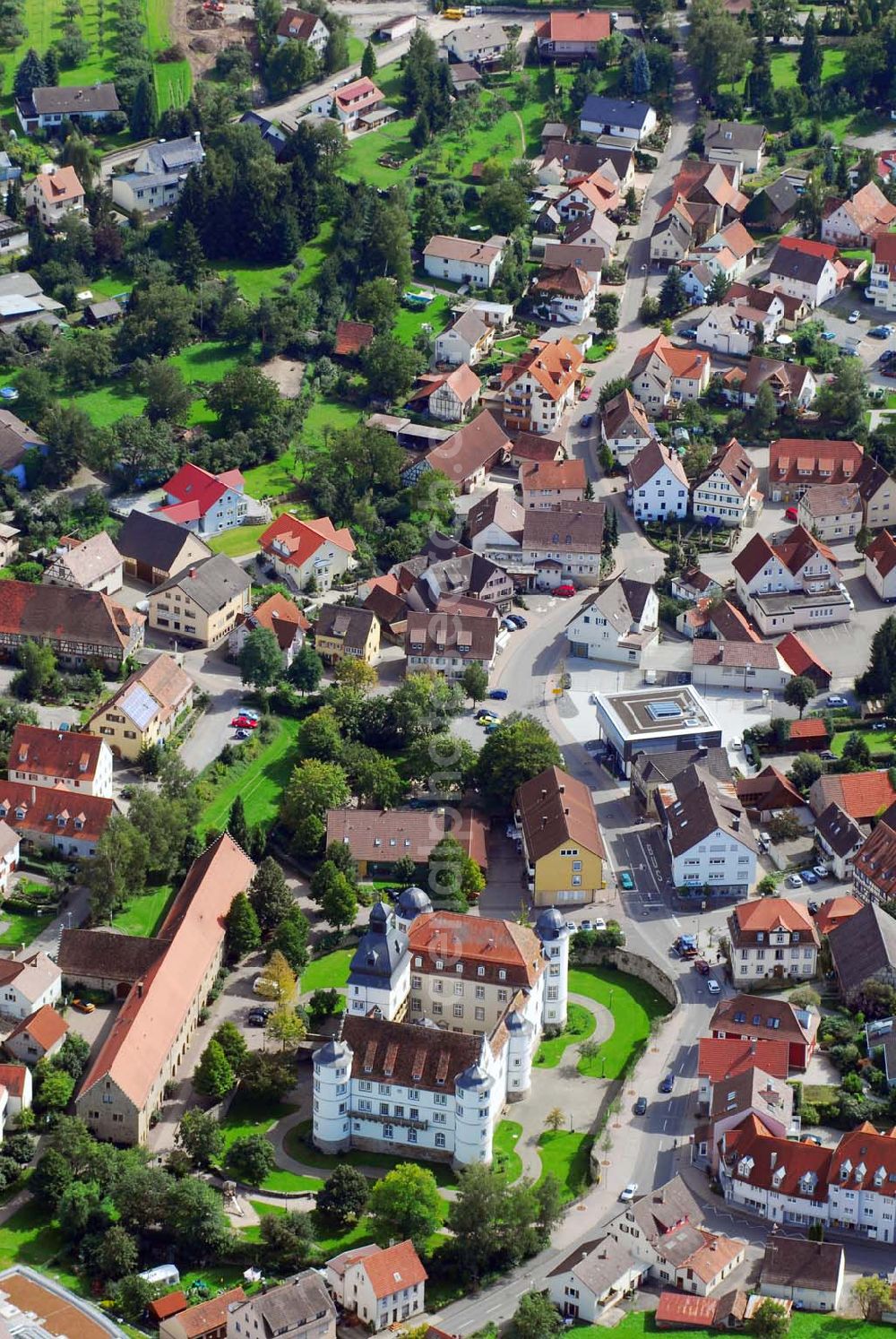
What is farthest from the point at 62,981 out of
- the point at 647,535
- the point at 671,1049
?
the point at 647,535

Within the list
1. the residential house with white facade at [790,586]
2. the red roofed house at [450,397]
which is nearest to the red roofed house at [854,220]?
the red roofed house at [450,397]

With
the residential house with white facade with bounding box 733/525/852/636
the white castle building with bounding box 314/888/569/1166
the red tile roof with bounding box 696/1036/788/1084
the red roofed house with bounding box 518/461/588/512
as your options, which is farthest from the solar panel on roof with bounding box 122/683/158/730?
the red tile roof with bounding box 696/1036/788/1084

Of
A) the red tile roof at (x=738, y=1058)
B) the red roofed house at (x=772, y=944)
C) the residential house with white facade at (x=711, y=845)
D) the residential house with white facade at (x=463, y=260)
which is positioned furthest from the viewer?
the residential house with white facade at (x=463, y=260)

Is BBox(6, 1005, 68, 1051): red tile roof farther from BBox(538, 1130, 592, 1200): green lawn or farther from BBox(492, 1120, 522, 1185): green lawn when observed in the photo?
BBox(538, 1130, 592, 1200): green lawn

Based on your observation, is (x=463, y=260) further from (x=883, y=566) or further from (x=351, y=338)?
(x=883, y=566)

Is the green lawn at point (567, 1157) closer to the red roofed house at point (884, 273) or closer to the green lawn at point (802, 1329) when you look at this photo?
the green lawn at point (802, 1329)

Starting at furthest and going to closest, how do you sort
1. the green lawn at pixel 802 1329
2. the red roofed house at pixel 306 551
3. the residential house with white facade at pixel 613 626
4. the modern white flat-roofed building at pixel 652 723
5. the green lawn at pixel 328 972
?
the red roofed house at pixel 306 551 → the residential house with white facade at pixel 613 626 → the modern white flat-roofed building at pixel 652 723 → the green lawn at pixel 328 972 → the green lawn at pixel 802 1329

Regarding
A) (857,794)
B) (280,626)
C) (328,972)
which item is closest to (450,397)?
(280,626)
